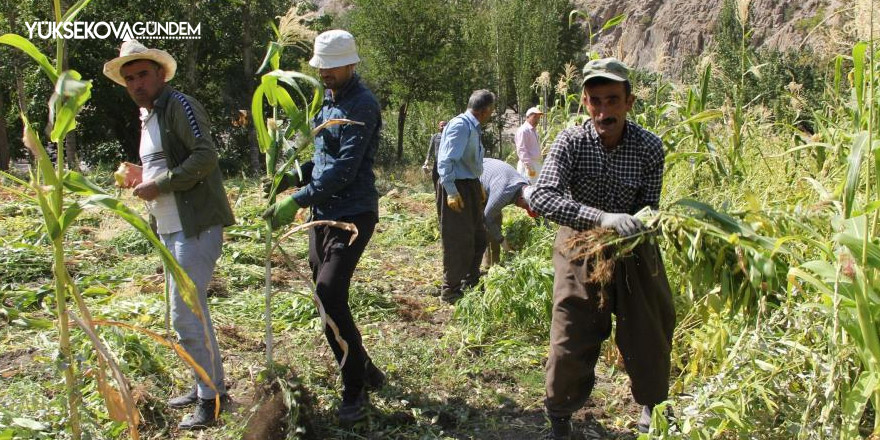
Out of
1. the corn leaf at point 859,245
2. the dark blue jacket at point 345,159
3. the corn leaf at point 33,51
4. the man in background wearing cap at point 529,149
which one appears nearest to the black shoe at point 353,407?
the dark blue jacket at point 345,159

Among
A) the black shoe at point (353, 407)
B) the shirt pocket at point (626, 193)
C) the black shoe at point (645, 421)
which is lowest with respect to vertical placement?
the black shoe at point (645, 421)

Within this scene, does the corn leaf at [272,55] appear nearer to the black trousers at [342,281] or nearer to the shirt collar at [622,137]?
the black trousers at [342,281]

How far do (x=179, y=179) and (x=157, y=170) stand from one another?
0.75 feet

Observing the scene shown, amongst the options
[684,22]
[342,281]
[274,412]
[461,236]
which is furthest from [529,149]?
[684,22]

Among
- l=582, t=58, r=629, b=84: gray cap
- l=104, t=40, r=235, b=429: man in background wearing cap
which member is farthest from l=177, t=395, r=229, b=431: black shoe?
l=582, t=58, r=629, b=84: gray cap

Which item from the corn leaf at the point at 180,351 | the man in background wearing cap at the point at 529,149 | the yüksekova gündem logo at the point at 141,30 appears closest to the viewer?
the corn leaf at the point at 180,351

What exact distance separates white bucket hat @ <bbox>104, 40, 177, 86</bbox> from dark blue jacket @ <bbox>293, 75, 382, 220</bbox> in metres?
0.78

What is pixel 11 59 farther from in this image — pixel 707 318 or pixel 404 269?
pixel 707 318

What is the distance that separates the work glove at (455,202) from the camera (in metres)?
5.50

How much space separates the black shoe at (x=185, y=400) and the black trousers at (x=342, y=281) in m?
0.84

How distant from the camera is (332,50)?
10.7 ft

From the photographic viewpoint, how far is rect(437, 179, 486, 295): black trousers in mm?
5684

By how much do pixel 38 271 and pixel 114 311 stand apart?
177cm

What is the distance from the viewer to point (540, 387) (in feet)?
12.7
